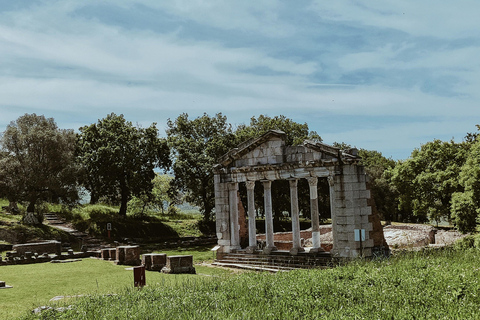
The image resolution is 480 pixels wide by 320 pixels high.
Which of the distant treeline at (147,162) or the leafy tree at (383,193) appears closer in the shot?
the distant treeline at (147,162)

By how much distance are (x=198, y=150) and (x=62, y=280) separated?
27045 millimetres

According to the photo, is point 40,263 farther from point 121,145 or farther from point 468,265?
point 468,265

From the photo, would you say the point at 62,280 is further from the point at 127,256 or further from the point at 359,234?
the point at 359,234

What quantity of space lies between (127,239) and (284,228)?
1785cm

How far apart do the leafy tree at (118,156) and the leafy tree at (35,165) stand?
256 centimetres

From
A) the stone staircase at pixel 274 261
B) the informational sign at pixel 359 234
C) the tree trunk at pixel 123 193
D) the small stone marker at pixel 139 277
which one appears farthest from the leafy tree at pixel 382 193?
the small stone marker at pixel 139 277

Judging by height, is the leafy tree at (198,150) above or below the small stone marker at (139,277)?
above

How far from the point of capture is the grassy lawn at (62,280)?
51.2ft

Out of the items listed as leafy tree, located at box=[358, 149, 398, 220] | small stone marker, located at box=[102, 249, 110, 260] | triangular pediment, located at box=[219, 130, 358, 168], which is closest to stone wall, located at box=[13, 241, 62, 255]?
small stone marker, located at box=[102, 249, 110, 260]

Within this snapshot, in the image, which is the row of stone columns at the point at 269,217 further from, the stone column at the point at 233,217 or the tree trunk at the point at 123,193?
→ the tree trunk at the point at 123,193

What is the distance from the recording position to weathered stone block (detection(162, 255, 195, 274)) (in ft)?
76.1

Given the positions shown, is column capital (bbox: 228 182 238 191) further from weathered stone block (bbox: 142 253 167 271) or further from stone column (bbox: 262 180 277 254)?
weathered stone block (bbox: 142 253 167 271)

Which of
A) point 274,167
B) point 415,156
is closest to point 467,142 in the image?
point 415,156

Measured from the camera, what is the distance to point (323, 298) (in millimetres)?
11586
